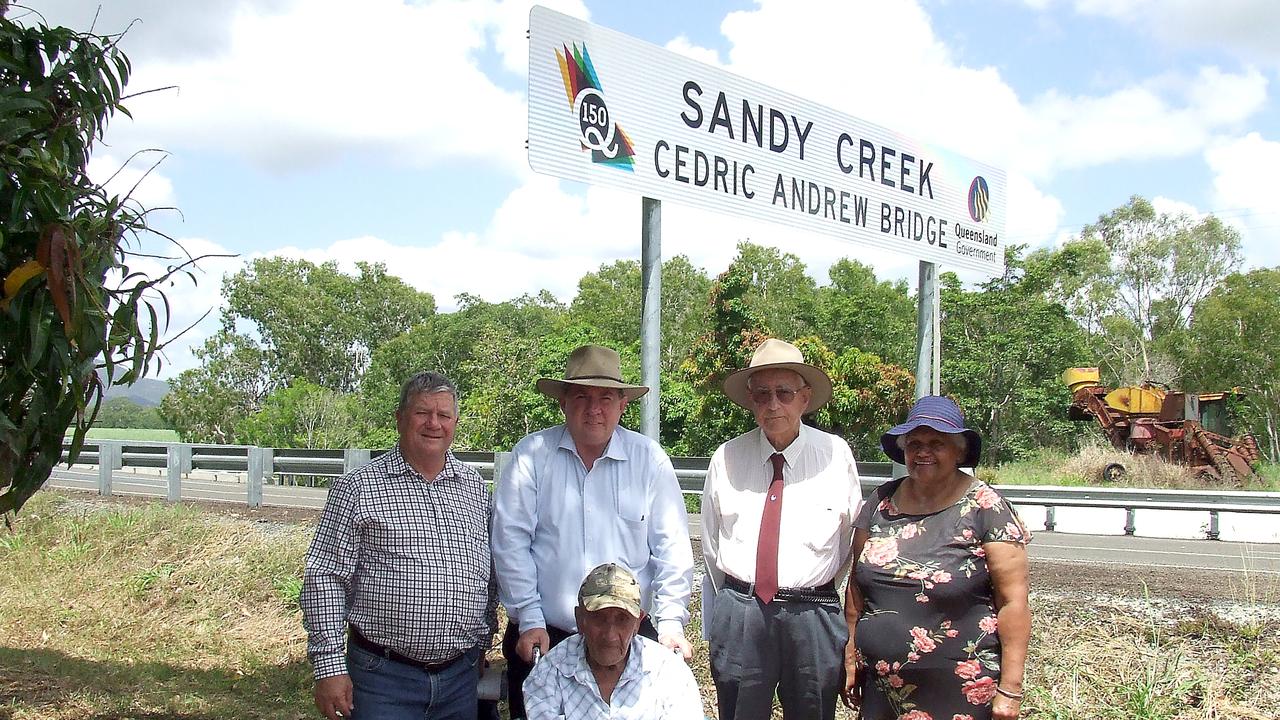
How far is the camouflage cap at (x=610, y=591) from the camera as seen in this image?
320 cm

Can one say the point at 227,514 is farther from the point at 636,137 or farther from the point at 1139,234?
the point at 1139,234

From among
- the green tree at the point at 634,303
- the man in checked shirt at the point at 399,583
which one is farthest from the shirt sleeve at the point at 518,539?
the green tree at the point at 634,303

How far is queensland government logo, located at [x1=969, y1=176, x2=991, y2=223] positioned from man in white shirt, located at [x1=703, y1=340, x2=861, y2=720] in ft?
16.1

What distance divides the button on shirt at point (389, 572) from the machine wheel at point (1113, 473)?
72.0 feet

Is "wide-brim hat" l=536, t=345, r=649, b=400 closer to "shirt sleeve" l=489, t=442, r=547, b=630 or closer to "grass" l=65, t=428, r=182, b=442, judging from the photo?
"shirt sleeve" l=489, t=442, r=547, b=630

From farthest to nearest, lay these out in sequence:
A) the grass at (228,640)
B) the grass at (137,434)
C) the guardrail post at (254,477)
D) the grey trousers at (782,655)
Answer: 1. the grass at (137,434)
2. the guardrail post at (254,477)
3. the grass at (228,640)
4. the grey trousers at (782,655)

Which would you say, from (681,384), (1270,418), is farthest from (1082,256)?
(681,384)

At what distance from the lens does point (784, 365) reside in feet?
12.8

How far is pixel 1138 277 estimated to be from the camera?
50969mm

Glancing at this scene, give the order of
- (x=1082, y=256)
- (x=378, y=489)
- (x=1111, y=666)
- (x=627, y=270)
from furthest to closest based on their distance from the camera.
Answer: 1. (x=627, y=270)
2. (x=1082, y=256)
3. (x=1111, y=666)
4. (x=378, y=489)

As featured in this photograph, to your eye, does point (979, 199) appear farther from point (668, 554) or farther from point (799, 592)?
point (668, 554)

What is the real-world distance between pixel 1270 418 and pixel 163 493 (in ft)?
135

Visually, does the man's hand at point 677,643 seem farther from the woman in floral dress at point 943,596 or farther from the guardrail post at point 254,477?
the guardrail post at point 254,477

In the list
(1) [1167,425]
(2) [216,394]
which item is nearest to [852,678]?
(1) [1167,425]
